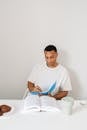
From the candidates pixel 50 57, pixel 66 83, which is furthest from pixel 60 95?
pixel 50 57

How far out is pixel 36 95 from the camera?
192 cm

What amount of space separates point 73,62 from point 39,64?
1.21 ft

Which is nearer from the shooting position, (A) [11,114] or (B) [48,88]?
(A) [11,114]

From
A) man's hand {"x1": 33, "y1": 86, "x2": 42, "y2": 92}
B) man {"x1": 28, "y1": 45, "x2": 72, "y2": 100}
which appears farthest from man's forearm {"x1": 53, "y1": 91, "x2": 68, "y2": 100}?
man's hand {"x1": 33, "y1": 86, "x2": 42, "y2": 92}

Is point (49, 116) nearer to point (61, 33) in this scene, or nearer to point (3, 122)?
point (3, 122)

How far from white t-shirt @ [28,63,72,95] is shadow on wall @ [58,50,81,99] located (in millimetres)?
122

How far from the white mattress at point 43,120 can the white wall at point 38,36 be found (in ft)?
2.40

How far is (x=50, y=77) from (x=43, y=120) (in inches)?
29.2

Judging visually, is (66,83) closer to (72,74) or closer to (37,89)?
(72,74)

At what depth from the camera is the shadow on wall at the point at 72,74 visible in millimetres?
2412

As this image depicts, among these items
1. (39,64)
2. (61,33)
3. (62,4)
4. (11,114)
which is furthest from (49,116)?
(62,4)

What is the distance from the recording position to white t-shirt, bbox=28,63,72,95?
7.52ft

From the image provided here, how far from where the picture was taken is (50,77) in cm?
229

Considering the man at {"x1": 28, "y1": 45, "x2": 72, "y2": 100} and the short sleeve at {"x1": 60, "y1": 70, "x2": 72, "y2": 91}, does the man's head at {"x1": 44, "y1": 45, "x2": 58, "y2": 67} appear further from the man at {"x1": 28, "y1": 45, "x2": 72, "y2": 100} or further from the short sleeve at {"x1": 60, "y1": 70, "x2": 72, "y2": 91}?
the short sleeve at {"x1": 60, "y1": 70, "x2": 72, "y2": 91}
